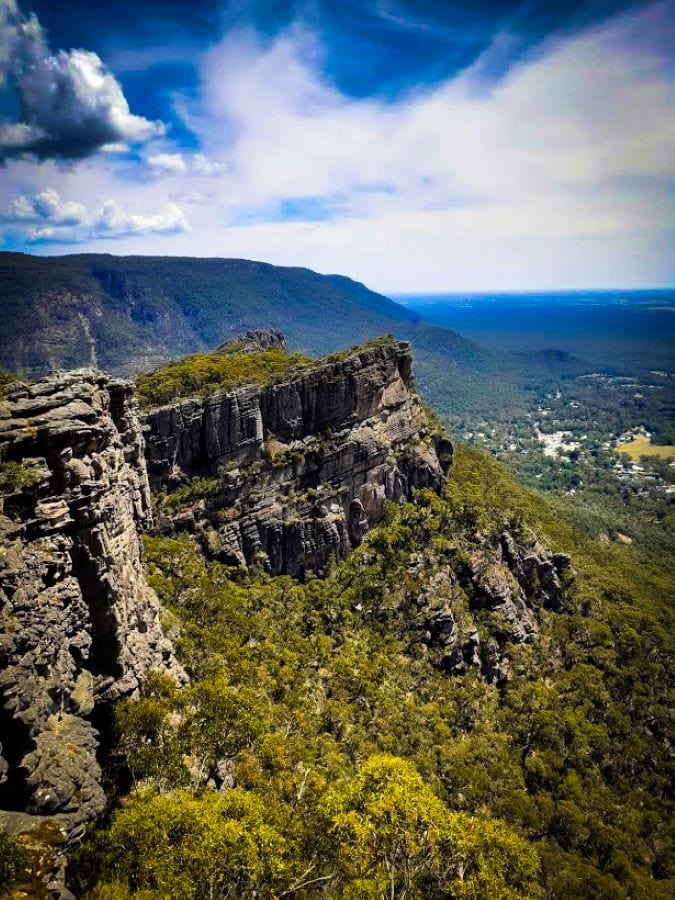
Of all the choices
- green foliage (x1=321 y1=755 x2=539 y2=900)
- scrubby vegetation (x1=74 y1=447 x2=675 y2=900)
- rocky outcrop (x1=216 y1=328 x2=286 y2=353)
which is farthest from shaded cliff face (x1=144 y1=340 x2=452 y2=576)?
green foliage (x1=321 y1=755 x2=539 y2=900)

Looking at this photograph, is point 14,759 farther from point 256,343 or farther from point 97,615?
point 256,343

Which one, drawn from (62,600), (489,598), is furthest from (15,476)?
(489,598)

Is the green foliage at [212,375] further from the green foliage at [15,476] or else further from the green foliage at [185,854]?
the green foliage at [185,854]

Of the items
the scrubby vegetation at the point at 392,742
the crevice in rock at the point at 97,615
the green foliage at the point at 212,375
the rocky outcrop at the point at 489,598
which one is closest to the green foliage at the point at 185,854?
the scrubby vegetation at the point at 392,742

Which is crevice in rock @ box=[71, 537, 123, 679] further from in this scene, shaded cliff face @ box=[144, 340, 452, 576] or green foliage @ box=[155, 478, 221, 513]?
green foliage @ box=[155, 478, 221, 513]

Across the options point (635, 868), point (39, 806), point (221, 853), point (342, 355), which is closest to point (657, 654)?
point (635, 868)

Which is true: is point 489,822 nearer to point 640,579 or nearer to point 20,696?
point 20,696
